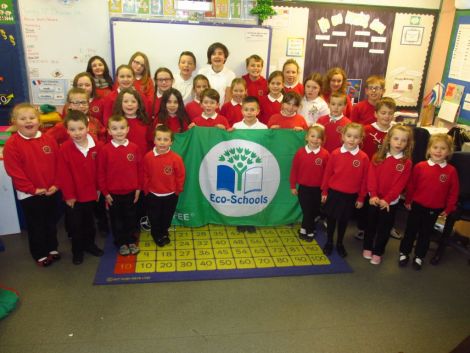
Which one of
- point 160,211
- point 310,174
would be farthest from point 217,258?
point 310,174

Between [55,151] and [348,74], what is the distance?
4151 millimetres

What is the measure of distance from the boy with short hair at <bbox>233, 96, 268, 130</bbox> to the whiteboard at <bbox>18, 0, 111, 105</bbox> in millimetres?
2299

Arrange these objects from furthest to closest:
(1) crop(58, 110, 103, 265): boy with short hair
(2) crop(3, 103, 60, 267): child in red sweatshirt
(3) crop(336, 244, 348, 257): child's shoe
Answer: (3) crop(336, 244, 348, 257): child's shoe, (1) crop(58, 110, 103, 265): boy with short hair, (2) crop(3, 103, 60, 267): child in red sweatshirt

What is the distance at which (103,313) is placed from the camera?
2.72 metres

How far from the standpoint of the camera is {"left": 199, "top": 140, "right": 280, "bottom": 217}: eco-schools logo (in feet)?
12.3

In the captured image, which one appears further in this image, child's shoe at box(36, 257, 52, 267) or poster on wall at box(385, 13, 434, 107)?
poster on wall at box(385, 13, 434, 107)

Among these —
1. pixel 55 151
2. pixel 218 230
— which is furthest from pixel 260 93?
pixel 55 151

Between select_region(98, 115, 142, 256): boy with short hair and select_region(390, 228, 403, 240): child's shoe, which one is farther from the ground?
select_region(98, 115, 142, 256): boy with short hair

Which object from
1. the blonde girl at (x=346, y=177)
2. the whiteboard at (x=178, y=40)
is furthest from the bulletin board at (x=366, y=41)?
the blonde girl at (x=346, y=177)

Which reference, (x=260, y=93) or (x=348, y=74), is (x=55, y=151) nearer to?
(x=260, y=93)

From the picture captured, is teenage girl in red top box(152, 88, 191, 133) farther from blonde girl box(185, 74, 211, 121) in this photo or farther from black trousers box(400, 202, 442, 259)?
black trousers box(400, 202, 442, 259)

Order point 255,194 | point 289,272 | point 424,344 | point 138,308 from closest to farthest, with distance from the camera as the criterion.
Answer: point 424,344 < point 138,308 < point 289,272 < point 255,194

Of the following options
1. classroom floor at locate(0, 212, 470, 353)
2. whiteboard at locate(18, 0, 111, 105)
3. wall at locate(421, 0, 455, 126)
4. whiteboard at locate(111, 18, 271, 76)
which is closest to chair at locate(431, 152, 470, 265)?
classroom floor at locate(0, 212, 470, 353)

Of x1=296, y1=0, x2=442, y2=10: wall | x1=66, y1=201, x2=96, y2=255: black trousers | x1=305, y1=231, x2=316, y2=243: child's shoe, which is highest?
x1=296, y1=0, x2=442, y2=10: wall
